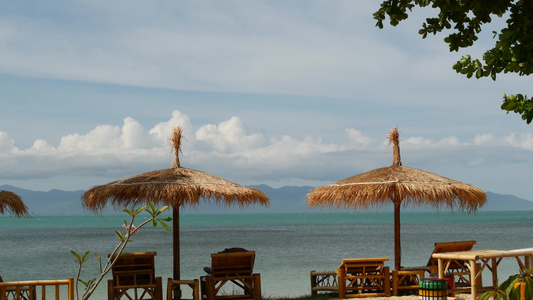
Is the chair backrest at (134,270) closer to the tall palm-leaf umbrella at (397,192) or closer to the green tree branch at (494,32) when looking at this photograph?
the tall palm-leaf umbrella at (397,192)

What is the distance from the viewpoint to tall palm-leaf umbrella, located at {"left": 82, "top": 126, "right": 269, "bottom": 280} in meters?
7.84

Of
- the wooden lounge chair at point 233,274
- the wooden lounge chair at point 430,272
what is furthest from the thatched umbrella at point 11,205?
the wooden lounge chair at point 430,272

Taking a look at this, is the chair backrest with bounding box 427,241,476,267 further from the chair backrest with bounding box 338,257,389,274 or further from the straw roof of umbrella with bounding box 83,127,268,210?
the straw roof of umbrella with bounding box 83,127,268,210

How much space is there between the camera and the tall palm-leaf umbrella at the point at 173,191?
7836 mm

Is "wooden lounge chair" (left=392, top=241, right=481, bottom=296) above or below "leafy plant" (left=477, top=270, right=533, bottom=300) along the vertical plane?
below

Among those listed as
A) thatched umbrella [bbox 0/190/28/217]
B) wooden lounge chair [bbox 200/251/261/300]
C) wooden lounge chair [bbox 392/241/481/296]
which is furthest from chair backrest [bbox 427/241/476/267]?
thatched umbrella [bbox 0/190/28/217]

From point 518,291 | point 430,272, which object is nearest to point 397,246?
point 430,272

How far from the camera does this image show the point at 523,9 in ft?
11.4

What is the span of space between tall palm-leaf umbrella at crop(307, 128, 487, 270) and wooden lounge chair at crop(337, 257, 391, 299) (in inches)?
17.1

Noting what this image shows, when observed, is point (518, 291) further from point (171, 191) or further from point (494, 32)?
point (171, 191)

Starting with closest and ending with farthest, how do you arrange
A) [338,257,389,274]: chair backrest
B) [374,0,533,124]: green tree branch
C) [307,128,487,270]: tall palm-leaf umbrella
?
[374,0,533,124]: green tree branch
[338,257,389,274]: chair backrest
[307,128,487,270]: tall palm-leaf umbrella

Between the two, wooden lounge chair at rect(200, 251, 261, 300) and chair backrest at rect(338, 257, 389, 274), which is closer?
wooden lounge chair at rect(200, 251, 261, 300)

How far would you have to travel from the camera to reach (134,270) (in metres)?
7.45

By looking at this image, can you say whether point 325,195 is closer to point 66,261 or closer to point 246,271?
point 246,271
